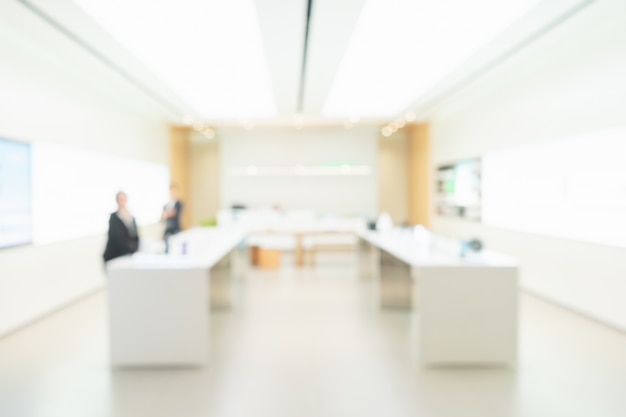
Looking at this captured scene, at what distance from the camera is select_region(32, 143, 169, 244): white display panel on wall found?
5.67m

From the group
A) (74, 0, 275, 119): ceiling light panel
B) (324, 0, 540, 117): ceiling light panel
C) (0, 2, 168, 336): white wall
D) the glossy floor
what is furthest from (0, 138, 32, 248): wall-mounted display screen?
(324, 0, 540, 117): ceiling light panel

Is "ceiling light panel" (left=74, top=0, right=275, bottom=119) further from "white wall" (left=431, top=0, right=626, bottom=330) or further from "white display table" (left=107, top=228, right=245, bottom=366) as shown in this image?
"white wall" (left=431, top=0, right=626, bottom=330)

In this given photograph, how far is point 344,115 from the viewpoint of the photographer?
9.55 metres

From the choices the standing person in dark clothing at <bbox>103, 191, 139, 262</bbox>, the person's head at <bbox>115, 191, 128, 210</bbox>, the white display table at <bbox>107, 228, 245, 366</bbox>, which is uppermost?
the person's head at <bbox>115, 191, 128, 210</bbox>

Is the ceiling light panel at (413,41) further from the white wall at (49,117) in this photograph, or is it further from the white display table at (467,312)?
the white wall at (49,117)

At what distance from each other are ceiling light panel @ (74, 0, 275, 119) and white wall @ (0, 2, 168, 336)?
2.40ft

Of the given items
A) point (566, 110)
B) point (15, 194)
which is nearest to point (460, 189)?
point (566, 110)

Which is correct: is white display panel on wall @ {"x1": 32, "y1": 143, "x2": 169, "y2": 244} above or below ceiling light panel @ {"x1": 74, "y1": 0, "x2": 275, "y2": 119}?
below

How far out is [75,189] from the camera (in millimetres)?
6504

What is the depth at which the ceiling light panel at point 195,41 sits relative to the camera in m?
4.08

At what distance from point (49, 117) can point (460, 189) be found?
7.65m

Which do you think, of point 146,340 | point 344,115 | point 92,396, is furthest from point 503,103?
point 92,396

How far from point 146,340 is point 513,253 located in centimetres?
573

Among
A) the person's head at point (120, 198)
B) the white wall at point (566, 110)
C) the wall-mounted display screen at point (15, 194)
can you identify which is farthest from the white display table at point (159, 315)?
the white wall at point (566, 110)
